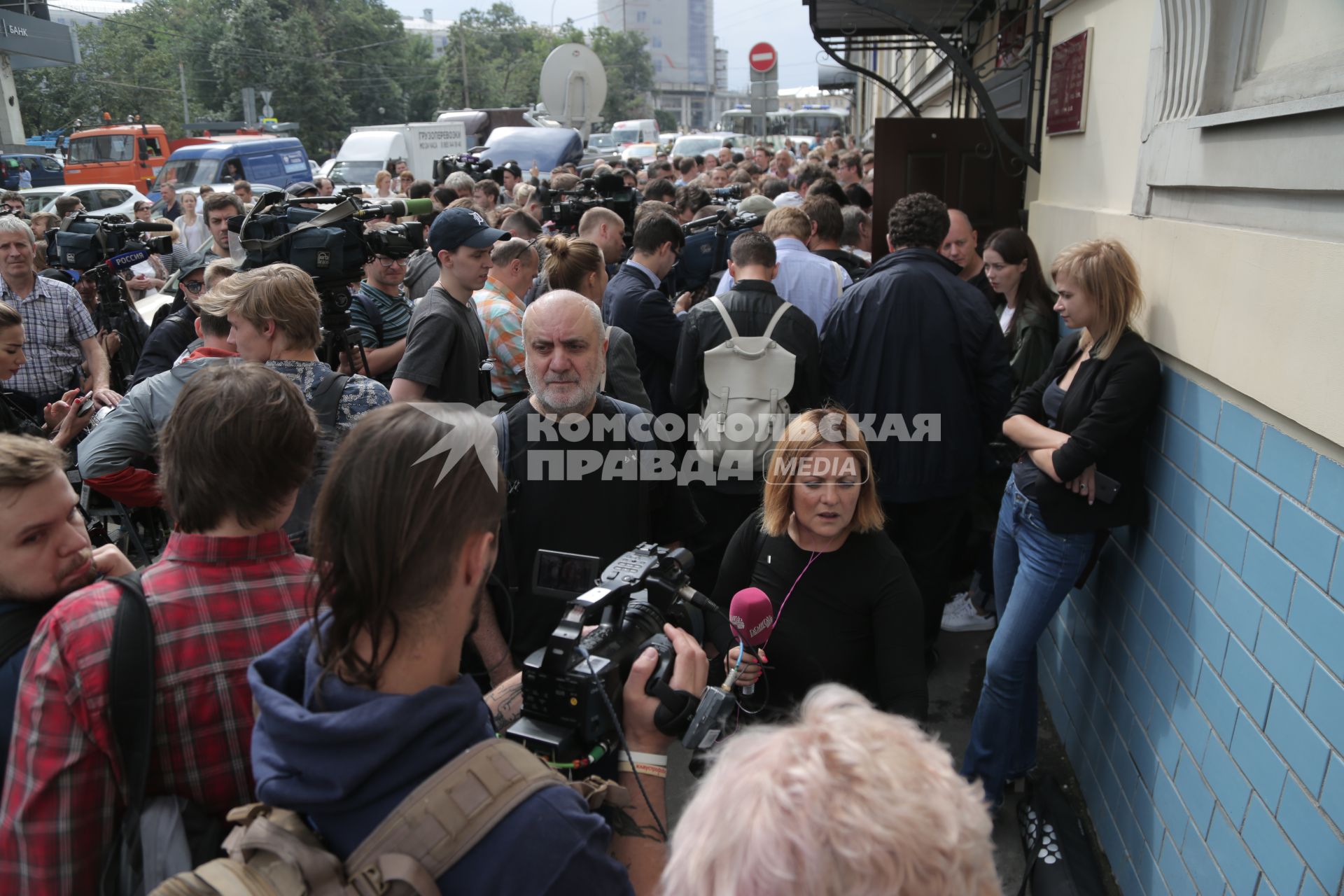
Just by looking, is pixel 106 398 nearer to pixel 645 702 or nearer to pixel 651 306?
pixel 651 306

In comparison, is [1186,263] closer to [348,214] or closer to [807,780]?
[807,780]

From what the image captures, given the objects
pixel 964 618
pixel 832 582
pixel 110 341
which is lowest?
pixel 964 618

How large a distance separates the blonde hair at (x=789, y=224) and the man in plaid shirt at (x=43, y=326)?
3659mm

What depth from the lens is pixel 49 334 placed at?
15.9ft

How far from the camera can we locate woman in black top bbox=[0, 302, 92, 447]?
12.6 ft

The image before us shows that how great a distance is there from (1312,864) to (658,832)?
1.42 metres

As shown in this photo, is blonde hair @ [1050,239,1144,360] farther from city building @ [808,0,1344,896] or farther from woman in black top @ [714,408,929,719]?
woman in black top @ [714,408,929,719]

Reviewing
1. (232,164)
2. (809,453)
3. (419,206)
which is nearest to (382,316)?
(419,206)

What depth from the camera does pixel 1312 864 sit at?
190cm

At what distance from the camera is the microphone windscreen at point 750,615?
85.1 inches

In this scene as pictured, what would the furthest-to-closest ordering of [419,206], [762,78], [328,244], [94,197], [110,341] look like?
[94,197] → [762,78] → [419,206] → [110,341] → [328,244]

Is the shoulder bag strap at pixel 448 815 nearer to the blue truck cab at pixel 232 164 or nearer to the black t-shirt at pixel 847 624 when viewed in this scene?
the black t-shirt at pixel 847 624

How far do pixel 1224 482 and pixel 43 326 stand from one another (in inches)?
212

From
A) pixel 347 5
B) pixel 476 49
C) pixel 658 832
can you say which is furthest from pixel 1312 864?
pixel 476 49
